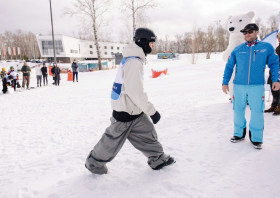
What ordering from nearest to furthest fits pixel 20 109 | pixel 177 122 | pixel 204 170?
pixel 204 170, pixel 177 122, pixel 20 109

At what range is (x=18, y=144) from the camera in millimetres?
3314

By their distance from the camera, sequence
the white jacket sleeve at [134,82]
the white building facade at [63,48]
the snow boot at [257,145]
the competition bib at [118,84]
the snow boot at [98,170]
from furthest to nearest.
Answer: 1. the white building facade at [63,48]
2. the snow boot at [257,145]
3. the snow boot at [98,170]
4. the competition bib at [118,84]
5. the white jacket sleeve at [134,82]

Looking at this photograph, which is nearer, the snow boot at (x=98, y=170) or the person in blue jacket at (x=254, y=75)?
the snow boot at (x=98, y=170)

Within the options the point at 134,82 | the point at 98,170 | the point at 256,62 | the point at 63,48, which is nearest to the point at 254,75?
the point at 256,62

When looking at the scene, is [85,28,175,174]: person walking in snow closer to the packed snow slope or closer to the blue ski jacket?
the packed snow slope

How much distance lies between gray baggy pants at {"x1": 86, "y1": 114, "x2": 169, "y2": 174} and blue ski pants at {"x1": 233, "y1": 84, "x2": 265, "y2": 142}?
1.46 meters

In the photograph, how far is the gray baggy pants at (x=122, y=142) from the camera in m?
1.96

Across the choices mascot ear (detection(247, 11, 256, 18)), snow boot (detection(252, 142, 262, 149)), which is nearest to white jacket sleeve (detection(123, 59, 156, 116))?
snow boot (detection(252, 142, 262, 149))

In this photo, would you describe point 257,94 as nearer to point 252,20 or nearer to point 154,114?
point 154,114

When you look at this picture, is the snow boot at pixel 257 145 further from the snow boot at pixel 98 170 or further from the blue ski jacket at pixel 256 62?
the snow boot at pixel 98 170

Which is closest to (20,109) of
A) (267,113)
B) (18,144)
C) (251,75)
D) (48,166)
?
(18,144)

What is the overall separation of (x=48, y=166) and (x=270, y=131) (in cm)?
372

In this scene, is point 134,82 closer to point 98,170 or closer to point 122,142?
point 122,142

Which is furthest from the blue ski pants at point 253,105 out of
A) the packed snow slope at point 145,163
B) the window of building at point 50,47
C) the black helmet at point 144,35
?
the window of building at point 50,47
